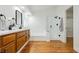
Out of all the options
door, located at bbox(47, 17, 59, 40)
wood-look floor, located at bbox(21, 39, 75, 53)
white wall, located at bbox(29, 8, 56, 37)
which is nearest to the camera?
wood-look floor, located at bbox(21, 39, 75, 53)

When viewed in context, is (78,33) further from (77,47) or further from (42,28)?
(42,28)

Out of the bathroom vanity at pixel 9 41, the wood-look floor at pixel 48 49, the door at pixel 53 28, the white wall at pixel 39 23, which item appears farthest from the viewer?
the white wall at pixel 39 23

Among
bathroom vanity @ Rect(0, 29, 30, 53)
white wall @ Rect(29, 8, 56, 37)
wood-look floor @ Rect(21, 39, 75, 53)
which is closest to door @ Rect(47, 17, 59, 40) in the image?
white wall @ Rect(29, 8, 56, 37)

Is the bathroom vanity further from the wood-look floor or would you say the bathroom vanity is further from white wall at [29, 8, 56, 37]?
white wall at [29, 8, 56, 37]

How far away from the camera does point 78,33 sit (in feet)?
13.4

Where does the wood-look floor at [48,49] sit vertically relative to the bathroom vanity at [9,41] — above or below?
below

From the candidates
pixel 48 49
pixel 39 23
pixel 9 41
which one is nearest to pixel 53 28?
pixel 39 23

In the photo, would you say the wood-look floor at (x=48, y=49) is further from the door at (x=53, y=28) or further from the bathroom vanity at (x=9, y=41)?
the door at (x=53, y=28)

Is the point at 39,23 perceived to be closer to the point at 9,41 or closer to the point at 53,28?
the point at 53,28

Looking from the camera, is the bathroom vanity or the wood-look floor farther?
the wood-look floor

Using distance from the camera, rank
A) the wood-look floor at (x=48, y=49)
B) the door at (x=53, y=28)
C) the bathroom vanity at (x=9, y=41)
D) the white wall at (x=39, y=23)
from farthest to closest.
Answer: the white wall at (x=39, y=23), the door at (x=53, y=28), the wood-look floor at (x=48, y=49), the bathroom vanity at (x=9, y=41)

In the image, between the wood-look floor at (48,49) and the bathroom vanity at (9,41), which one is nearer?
the bathroom vanity at (9,41)

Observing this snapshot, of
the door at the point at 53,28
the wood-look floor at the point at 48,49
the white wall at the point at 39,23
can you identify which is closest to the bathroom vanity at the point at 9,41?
the wood-look floor at the point at 48,49
